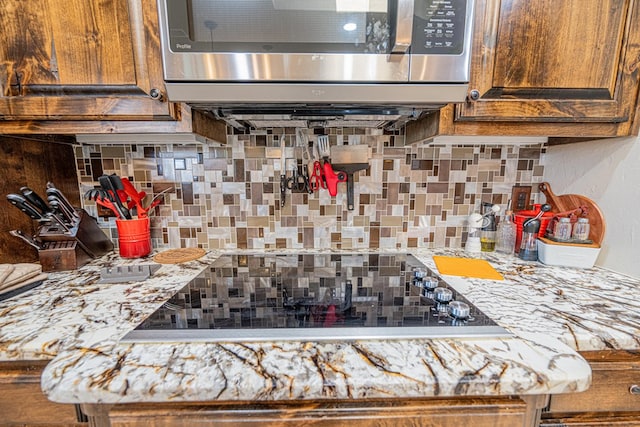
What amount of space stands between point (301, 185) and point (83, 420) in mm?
850

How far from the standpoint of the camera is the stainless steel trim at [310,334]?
0.53 m

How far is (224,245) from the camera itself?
3.72 ft

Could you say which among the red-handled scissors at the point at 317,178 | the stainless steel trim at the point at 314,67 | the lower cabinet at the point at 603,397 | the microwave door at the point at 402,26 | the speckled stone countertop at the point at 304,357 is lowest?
the lower cabinet at the point at 603,397

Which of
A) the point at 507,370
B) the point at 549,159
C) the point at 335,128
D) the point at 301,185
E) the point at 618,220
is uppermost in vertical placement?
the point at 335,128

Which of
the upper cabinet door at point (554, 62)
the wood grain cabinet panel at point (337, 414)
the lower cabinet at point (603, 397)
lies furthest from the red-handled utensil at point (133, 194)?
the lower cabinet at point (603, 397)

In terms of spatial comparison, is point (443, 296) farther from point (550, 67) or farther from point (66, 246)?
point (66, 246)

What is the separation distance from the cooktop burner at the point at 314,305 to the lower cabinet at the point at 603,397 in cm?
21

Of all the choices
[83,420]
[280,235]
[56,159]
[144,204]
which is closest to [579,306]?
[280,235]

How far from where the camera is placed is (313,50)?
0.65m

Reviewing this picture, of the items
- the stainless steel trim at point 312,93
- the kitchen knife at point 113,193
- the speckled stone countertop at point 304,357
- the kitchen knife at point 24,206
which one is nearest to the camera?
the speckled stone countertop at point 304,357

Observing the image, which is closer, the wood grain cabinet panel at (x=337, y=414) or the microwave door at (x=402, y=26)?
the wood grain cabinet panel at (x=337, y=414)

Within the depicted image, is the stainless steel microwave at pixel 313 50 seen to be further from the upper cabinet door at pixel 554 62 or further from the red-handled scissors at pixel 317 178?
the red-handled scissors at pixel 317 178

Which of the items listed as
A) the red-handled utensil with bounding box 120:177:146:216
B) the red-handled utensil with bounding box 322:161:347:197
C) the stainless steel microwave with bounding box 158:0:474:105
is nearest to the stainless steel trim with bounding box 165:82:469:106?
the stainless steel microwave with bounding box 158:0:474:105

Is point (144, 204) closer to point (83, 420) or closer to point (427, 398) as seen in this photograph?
point (83, 420)
